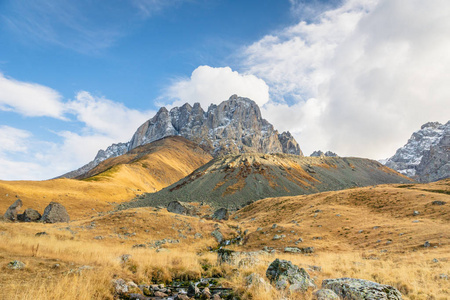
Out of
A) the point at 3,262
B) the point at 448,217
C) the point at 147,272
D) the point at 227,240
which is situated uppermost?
the point at 448,217

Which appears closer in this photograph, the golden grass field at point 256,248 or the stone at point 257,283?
the stone at point 257,283

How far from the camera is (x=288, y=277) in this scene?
11.7m

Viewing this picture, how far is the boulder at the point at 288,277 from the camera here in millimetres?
10959

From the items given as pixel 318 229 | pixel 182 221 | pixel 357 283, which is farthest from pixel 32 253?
pixel 318 229

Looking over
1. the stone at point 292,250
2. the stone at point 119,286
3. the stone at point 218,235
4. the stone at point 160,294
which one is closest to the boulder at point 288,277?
the stone at point 160,294

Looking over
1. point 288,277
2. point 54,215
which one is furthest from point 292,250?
point 54,215

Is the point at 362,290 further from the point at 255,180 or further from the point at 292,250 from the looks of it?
the point at 255,180

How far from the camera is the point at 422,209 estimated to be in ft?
130

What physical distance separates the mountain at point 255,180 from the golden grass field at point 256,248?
4021 cm

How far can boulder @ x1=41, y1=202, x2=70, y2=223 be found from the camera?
48938 millimetres

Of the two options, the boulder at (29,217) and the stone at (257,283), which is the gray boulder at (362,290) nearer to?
the stone at (257,283)

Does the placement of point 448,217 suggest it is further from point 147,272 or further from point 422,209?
point 147,272

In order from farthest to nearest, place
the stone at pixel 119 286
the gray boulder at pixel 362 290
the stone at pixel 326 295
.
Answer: the stone at pixel 119 286
the stone at pixel 326 295
the gray boulder at pixel 362 290

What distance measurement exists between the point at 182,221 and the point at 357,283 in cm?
3385
